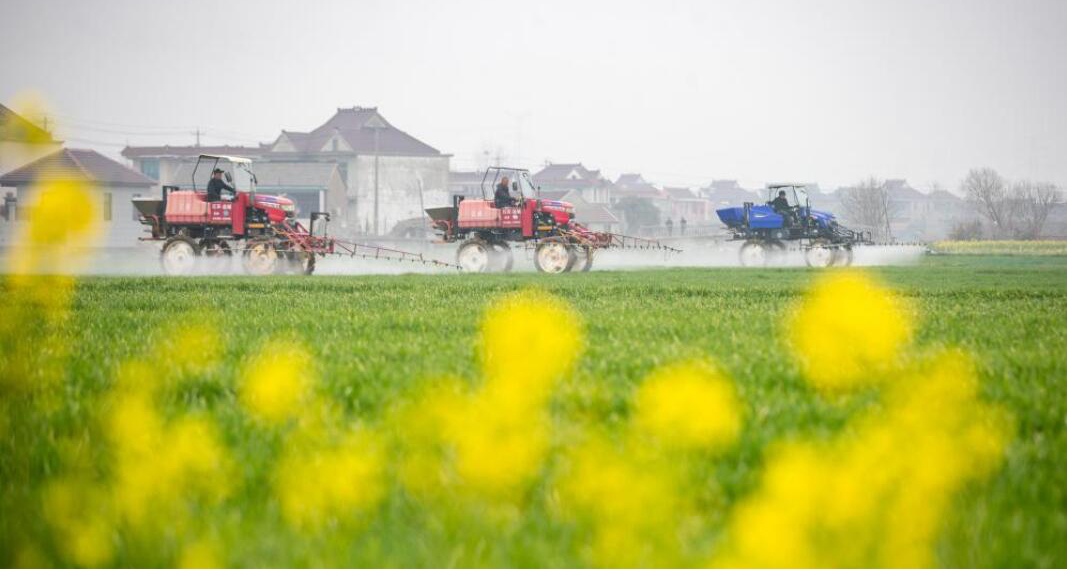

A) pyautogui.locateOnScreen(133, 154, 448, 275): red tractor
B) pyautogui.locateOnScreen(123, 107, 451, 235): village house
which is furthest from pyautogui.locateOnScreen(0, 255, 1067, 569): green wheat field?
pyautogui.locateOnScreen(123, 107, 451, 235): village house

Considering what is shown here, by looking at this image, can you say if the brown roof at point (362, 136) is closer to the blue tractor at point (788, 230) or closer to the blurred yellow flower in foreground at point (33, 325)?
the blurred yellow flower in foreground at point (33, 325)

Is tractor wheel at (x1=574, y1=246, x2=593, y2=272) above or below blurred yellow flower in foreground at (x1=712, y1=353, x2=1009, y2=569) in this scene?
above

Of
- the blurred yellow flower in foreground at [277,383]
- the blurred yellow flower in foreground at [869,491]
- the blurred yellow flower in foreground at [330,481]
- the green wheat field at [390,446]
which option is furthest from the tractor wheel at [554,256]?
the blurred yellow flower in foreground at [330,481]

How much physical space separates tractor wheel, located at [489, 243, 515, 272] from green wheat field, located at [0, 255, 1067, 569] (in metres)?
20.3

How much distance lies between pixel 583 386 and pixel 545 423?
3.10ft

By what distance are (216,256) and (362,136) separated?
72953 millimetres

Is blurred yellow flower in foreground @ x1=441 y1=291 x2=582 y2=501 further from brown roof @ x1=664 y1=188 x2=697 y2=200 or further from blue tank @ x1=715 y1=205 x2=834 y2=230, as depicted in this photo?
brown roof @ x1=664 y1=188 x2=697 y2=200

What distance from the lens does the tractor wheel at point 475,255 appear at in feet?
100

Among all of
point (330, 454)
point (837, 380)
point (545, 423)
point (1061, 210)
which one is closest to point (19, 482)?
point (330, 454)

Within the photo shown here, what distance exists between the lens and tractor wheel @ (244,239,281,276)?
27.2 metres

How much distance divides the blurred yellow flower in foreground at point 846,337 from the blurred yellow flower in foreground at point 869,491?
1.00 m

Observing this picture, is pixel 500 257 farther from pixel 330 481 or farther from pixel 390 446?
pixel 330 481

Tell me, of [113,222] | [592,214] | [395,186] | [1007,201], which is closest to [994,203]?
[1007,201]

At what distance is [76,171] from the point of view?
63969 millimetres
